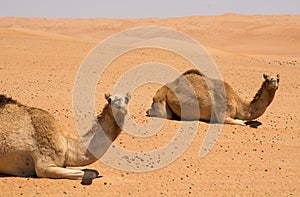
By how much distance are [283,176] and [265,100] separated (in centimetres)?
422

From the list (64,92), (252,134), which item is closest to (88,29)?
(64,92)

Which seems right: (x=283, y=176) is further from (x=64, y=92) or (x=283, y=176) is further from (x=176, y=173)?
(x=64, y=92)

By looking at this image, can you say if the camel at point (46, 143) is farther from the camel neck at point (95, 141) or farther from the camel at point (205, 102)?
the camel at point (205, 102)

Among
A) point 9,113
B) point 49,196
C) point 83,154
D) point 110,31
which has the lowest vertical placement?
point 49,196

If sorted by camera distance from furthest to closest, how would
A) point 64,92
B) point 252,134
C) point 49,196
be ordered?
point 64,92, point 252,134, point 49,196

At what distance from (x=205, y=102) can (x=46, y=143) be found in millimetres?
5618

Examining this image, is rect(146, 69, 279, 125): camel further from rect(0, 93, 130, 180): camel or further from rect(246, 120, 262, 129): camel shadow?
rect(0, 93, 130, 180): camel

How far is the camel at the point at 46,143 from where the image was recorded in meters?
7.18

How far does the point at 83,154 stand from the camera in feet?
24.1

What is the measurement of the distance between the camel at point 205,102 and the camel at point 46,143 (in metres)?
4.94

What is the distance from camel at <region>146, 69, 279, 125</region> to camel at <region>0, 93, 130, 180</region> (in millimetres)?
4941

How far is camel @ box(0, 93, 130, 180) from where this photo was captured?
7.18m

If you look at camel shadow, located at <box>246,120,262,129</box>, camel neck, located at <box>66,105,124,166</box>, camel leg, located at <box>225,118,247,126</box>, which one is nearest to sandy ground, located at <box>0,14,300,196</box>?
camel shadow, located at <box>246,120,262,129</box>

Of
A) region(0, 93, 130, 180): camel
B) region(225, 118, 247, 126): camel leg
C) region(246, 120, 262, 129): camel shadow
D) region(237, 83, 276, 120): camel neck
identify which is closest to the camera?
region(0, 93, 130, 180): camel
